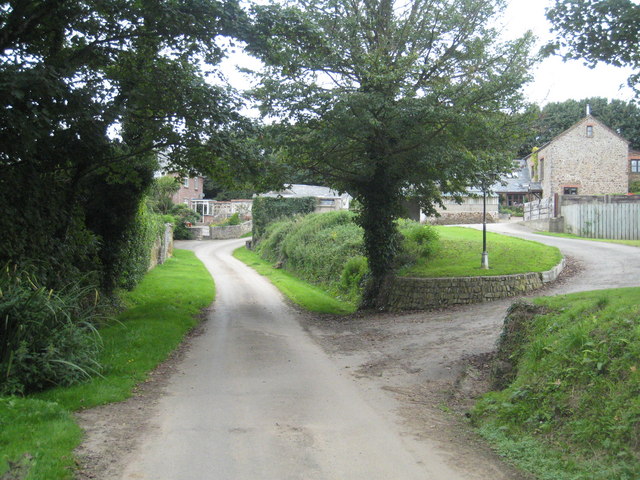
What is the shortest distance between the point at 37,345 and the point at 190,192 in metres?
62.8

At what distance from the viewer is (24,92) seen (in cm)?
1031

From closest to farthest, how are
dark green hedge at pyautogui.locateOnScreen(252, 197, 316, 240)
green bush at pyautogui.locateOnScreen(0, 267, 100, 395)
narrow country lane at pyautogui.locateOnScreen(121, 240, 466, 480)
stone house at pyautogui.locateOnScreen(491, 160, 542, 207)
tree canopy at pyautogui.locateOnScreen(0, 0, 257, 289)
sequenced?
narrow country lane at pyautogui.locateOnScreen(121, 240, 466, 480)
green bush at pyautogui.locateOnScreen(0, 267, 100, 395)
tree canopy at pyautogui.locateOnScreen(0, 0, 257, 289)
dark green hedge at pyautogui.locateOnScreen(252, 197, 316, 240)
stone house at pyautogui.locateOnScreen(491, 160, 542, 207)

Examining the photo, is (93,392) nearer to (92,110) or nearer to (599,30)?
(92,110)

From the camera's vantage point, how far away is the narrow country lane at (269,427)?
5.79 metres

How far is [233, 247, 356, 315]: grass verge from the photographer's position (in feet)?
71.0

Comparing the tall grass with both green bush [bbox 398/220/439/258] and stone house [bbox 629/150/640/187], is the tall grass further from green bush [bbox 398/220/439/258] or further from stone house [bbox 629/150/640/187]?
stone house [bbox 629/150/640/187]

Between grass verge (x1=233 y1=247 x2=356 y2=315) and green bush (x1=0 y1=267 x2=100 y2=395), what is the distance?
12.0 m

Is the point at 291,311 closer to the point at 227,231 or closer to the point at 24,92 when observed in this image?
the point at 24,92

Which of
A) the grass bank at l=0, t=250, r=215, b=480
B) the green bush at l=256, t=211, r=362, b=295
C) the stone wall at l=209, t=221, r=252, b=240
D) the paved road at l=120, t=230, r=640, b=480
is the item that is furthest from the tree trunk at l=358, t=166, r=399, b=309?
the stone wall at l=209, t=221, r=252, b=240

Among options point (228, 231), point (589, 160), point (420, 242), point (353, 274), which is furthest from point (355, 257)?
point (228, 231)

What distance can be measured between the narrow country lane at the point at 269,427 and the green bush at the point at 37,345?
1572mm

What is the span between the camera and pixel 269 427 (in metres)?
7.16

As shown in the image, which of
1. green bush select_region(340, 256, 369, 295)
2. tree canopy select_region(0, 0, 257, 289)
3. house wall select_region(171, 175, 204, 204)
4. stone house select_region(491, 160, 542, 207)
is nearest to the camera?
tree canopy select_region(0, 0, 257, 289)

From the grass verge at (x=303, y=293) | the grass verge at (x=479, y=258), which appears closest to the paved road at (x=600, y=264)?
the grass verge at (x=479, y=258)
